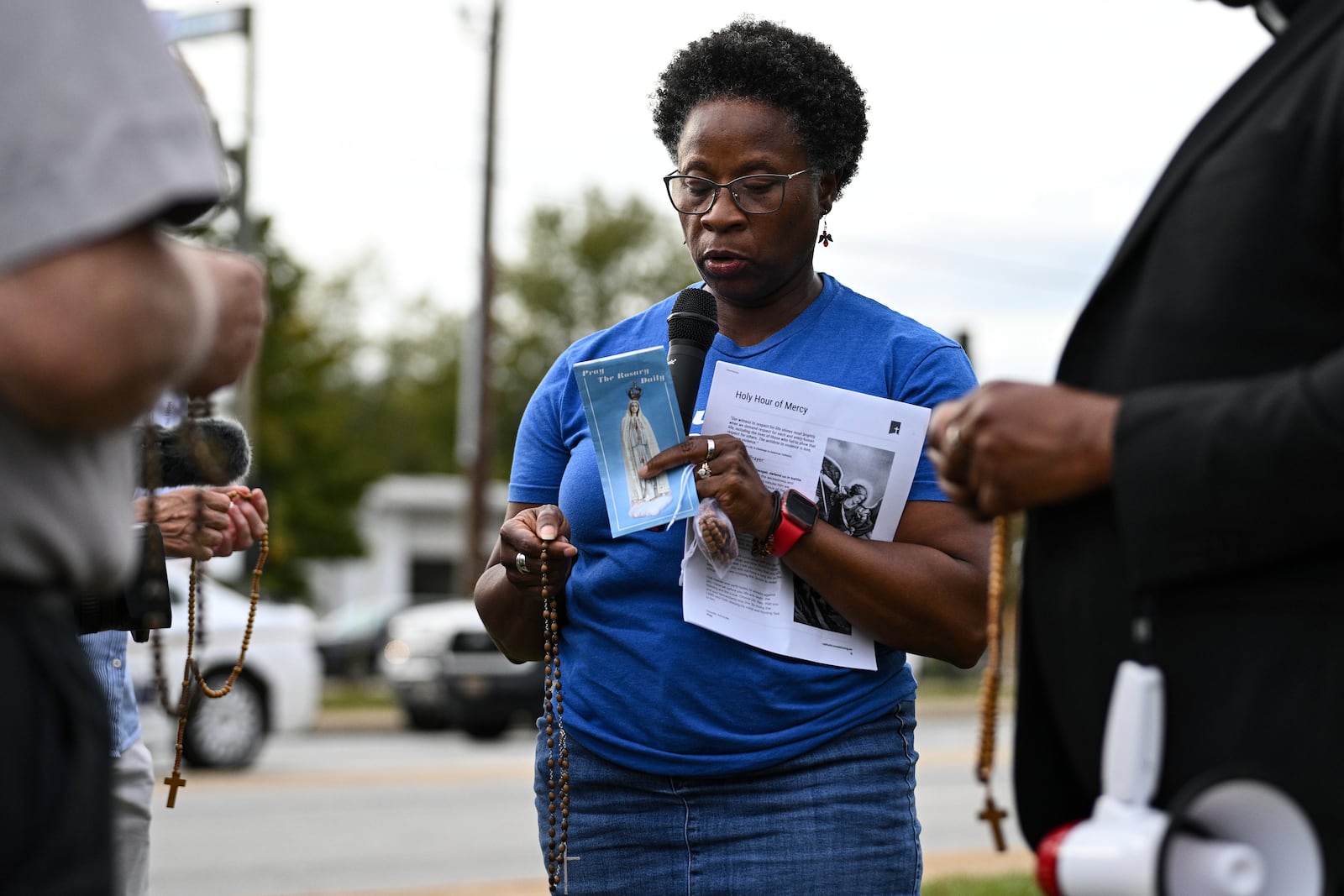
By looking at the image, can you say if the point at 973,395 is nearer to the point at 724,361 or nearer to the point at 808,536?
the point at 808,536

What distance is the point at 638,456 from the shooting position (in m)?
2.54

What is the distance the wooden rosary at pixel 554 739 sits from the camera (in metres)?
2.62

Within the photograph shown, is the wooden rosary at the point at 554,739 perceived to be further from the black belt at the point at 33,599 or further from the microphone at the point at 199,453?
the black belt at the point at 33,599

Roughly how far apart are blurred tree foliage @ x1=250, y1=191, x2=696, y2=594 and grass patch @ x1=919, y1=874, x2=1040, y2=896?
22486 mm

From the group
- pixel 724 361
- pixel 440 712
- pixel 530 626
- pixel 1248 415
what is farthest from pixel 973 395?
pixel 440 712

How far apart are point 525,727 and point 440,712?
125 centimetres

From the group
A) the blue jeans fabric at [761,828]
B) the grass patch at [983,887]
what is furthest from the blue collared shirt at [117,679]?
the grass patch at [983,887]

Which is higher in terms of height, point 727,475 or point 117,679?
point 727,475

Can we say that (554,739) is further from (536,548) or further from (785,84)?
(785,84)

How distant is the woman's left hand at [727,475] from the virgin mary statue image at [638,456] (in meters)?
0.02

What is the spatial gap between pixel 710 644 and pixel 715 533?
0.70 feet

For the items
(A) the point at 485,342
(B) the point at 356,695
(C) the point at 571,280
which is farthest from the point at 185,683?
(C) the point at 571,280

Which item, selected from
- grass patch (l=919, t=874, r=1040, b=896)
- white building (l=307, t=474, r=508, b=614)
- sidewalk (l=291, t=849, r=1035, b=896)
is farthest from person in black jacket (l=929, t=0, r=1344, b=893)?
white building (l=307, t=474, r=508, b=614)

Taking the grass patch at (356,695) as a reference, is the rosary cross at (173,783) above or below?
above
